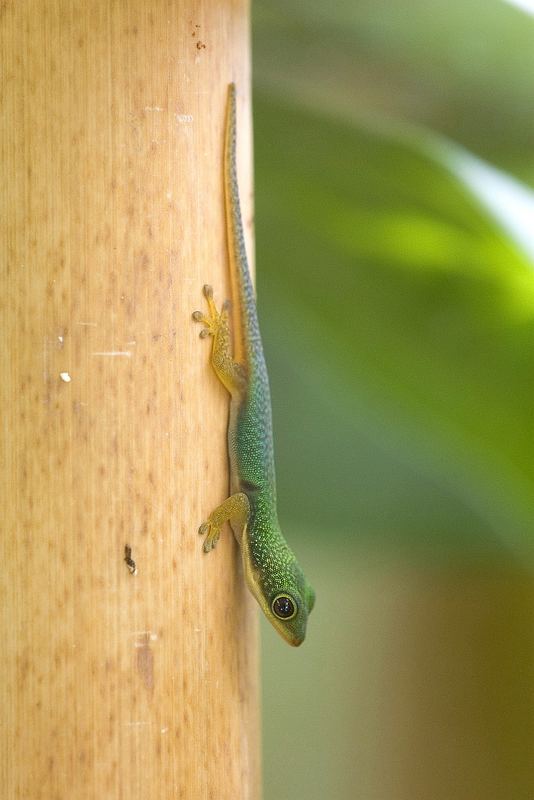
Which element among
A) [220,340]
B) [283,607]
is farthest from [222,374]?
[283,607]

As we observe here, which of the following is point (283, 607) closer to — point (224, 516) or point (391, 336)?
point (224, 516)

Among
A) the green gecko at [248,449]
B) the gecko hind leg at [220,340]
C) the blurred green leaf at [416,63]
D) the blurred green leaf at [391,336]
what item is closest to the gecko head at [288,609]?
the green gecko at [248,449]

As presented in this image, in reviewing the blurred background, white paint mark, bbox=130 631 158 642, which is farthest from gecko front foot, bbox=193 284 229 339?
the blurred background

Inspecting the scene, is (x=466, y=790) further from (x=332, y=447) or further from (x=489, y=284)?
(x=489, y=284)

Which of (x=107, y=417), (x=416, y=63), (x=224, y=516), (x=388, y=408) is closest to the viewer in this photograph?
(x=107, y=417)

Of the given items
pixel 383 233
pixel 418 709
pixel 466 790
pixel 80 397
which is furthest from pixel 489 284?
pixel 466 790

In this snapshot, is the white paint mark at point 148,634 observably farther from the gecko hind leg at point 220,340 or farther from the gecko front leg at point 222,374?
the gecko hind leg at point 220,340

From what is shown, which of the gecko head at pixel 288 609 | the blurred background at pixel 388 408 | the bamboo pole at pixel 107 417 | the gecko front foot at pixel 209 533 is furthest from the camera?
the blurred background at pixel 388 408
